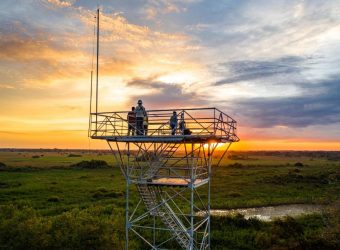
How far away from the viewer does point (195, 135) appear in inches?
714

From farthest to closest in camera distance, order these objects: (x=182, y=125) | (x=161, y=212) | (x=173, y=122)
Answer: (x=161, y=212) → (x=173, y=122) → (x=182, y=125)

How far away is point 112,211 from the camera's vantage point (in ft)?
143

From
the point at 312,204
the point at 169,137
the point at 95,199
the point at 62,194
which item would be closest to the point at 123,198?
the point at 95,199

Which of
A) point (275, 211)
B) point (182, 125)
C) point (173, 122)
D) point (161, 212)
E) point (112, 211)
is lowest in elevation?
point (275, 211)

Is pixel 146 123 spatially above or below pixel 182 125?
above

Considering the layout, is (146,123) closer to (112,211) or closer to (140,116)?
(140,116)

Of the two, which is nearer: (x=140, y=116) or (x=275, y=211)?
(x=140, y=116)

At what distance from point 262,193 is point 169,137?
45.4 metres

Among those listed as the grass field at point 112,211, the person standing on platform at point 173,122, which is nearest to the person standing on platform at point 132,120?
the person standing on platform at point 173,122

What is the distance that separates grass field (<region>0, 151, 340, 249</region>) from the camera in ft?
77.3

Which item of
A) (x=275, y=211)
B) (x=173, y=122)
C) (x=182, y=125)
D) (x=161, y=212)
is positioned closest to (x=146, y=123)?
(x=173, y=122)

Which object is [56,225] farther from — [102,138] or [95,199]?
[95,199]

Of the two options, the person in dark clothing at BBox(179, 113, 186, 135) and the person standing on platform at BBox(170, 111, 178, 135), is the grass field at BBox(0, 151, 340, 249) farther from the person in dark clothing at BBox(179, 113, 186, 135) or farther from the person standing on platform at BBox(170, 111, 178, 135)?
the person in dark clothing at BBox(179, 113, 186, 135)

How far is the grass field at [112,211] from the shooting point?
2356 cm
